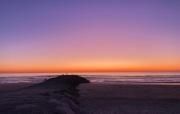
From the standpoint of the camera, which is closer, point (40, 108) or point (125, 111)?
point (40, 108)

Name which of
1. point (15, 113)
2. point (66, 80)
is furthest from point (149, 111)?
point (66, 80)

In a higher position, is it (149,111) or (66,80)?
(66,80)

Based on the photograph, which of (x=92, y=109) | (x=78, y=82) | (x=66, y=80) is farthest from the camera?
(x=78, y=82)

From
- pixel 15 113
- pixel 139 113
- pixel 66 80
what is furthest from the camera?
pixel 66 80

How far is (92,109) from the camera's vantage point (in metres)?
20.5

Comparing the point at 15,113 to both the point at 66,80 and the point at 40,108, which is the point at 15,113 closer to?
the point at 40,108

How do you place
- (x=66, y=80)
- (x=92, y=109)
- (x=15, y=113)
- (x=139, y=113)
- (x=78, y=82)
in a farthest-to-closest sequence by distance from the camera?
(x=78, y=82) → (x=66, y=80) → (x=92, y=109) → (x=139, y=113) → (x=15, y=113)

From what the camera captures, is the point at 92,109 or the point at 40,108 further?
the point at 92,109

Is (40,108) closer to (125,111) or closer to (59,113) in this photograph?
(59,113)

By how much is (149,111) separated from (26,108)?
9224 mm

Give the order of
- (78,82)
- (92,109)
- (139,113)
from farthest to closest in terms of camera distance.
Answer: (78,82) → (92,109) → (139,113)

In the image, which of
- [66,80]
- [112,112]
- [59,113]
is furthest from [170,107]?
[66,80]

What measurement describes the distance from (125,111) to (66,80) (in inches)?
719

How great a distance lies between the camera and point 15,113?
39.3 ft
